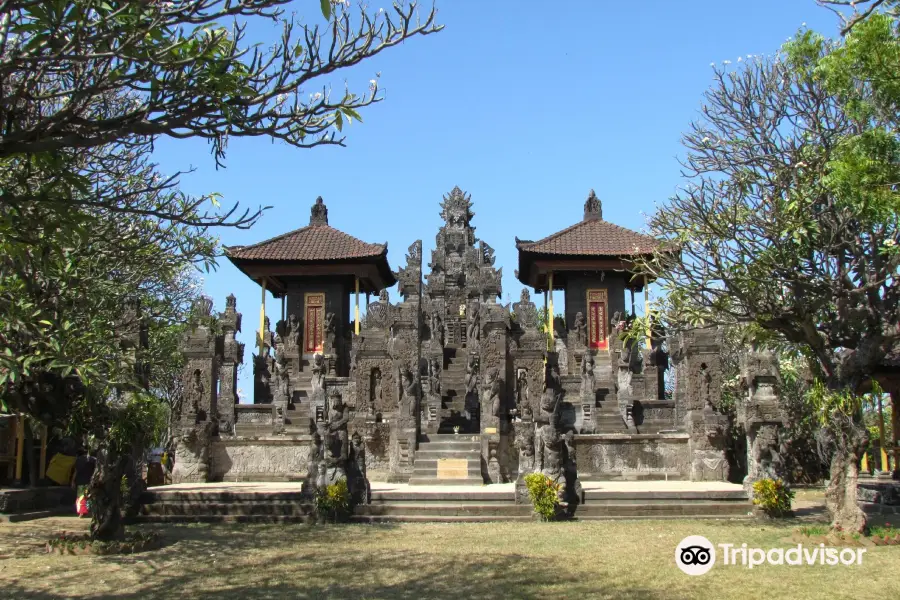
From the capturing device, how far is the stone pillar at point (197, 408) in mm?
20812

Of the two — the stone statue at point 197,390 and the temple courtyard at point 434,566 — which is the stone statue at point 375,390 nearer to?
the stone statue at point 197,390

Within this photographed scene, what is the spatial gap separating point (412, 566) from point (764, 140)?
873 centimetres

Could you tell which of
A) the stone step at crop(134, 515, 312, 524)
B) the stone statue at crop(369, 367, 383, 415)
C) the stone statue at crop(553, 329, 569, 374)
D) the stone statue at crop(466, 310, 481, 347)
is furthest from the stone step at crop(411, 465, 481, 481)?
the stone statue at crop(553, 329, 569, 374)

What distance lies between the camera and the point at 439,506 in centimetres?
1509

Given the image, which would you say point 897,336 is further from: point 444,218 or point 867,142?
point 444,218

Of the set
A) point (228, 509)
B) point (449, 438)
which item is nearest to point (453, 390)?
point (449, 438)

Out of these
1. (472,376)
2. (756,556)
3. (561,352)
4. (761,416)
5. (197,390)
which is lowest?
(756,556)

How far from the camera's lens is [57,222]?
23.4ft

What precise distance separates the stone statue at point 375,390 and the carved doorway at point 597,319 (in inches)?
471

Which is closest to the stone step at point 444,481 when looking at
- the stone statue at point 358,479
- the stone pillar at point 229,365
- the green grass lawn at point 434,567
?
the stone statue at point 358,479

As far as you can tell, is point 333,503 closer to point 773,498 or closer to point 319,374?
point 773,498

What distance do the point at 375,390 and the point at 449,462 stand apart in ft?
13.2

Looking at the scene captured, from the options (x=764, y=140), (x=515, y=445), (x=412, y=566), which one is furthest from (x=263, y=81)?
(x=515, y=445)

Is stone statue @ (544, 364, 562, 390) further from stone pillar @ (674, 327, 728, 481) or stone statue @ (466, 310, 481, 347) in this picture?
stone pillar @ (674, 327, 728, 481)
